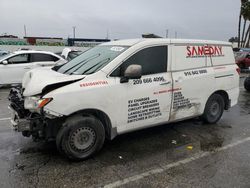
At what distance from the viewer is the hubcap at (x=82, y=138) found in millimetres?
3576

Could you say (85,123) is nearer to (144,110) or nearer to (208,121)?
(144,110)

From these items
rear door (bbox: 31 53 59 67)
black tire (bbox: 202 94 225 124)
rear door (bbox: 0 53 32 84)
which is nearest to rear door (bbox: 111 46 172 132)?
black tire (bbox: 202 94 225 124)

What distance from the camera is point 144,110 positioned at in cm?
409

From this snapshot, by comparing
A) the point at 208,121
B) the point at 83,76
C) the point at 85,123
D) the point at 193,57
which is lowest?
the point at 208,121

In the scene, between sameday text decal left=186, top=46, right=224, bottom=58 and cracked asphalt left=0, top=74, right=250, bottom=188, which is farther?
sameday text decal left=186, top=46, right=224, bottom=58

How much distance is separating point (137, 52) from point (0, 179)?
9.23 ft

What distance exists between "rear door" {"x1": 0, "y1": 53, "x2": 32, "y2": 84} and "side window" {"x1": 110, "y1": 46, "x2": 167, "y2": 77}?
23.1 feet

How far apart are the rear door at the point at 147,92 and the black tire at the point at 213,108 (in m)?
1.35

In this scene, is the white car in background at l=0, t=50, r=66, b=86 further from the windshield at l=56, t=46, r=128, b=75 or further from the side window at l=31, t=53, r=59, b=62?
the windshield at l=56, t=46, r=128, b=75

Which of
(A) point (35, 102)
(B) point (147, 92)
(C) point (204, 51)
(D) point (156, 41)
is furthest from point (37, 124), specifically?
(C) point (204, 51)

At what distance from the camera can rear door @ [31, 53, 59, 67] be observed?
9.88 metres

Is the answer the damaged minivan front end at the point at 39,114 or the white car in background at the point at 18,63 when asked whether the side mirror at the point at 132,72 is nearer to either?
the damaged minivan front end at the point at 39,114

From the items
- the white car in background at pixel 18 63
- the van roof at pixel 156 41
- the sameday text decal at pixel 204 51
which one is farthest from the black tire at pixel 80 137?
the white car in background at pixel 18 63

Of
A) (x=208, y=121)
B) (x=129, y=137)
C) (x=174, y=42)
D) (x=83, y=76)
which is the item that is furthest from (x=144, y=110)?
(x=208, y=121)
